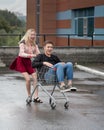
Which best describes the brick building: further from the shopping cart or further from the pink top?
the shopping cart

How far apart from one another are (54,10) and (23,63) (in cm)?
3669

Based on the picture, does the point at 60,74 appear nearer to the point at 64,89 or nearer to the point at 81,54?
the point at 64,89

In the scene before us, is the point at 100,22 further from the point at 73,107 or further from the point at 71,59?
the point at 73,107

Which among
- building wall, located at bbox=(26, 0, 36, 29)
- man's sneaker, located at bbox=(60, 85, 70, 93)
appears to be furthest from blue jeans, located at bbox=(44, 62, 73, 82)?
building wall, located at bbox=(26, 0, 36, 29)

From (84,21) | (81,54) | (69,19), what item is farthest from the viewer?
(69,19)

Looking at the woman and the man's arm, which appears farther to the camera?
the woman

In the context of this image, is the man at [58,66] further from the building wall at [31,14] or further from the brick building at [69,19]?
the building wall at [31,14]

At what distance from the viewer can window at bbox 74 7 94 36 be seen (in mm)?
37125

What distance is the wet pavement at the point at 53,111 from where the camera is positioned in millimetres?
8930

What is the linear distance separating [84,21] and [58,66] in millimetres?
28750

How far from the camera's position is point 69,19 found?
43.3 metres

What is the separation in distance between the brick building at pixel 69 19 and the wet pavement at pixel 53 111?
1624cm

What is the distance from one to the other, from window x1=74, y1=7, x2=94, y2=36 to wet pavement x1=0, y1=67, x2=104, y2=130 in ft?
72.1

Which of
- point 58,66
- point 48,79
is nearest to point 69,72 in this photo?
point 58,66
